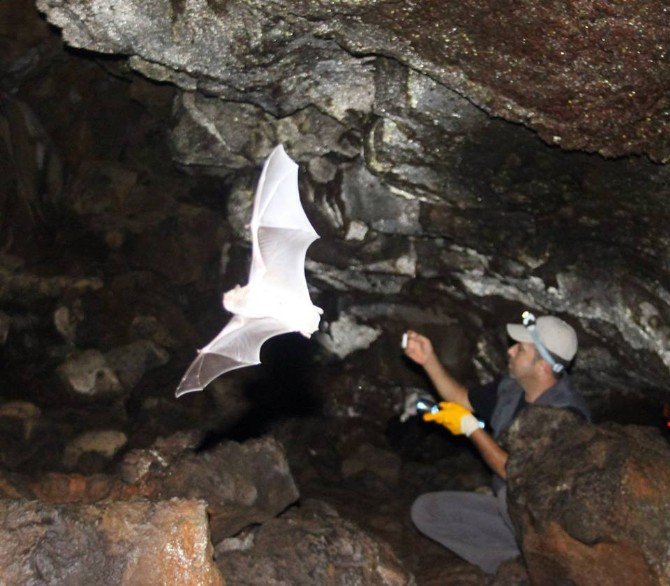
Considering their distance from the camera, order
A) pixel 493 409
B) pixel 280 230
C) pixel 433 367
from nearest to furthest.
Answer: pixel 280 230 → pixel 433 367 → pixel 493 409

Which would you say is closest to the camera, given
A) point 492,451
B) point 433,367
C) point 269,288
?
point 269,288

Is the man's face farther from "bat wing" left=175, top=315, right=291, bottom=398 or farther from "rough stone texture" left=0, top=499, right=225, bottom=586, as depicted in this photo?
"rough stone texture" left=0, top=499, right=225, bottom=586

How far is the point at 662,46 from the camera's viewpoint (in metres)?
3.17

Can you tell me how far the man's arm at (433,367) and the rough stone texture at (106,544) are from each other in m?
1.38

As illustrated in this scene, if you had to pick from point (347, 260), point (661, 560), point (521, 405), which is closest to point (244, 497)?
point (521, 405)

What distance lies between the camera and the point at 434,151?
14.6ft

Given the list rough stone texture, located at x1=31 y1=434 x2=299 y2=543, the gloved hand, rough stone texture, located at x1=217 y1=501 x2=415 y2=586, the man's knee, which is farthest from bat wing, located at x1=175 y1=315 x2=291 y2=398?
the man's knee

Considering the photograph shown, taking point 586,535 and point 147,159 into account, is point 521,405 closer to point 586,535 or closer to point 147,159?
point 586,535

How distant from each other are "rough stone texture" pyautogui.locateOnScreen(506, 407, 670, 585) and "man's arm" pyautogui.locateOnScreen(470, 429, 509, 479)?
82mm

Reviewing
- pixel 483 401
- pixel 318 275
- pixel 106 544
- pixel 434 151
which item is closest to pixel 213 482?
pixel 106 544

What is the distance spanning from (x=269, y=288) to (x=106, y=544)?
129 cm

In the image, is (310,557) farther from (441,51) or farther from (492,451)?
(441,51)

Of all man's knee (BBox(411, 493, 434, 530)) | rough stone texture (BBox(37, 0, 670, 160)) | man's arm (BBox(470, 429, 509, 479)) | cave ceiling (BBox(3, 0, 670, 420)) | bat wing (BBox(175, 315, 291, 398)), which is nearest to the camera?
rough stone texture (BBox(37, 0, 670, 160))

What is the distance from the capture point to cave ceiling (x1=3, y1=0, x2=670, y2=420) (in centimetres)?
351
